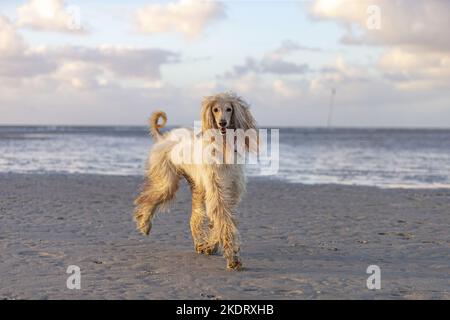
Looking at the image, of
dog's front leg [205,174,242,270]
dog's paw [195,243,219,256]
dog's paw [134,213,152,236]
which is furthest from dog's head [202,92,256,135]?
dog's paw [134,213,152,236]

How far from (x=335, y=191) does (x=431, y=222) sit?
14.4ft

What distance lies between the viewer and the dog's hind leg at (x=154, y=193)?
23.3 feet

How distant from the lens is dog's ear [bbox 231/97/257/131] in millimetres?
6176

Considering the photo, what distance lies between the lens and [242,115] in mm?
6223

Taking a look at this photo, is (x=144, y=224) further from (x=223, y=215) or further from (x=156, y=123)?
(x=223, y=215)

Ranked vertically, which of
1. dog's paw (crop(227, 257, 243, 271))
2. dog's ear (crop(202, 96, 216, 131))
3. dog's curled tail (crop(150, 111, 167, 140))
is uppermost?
dog's curled tail (crop(150, 111, 167, 140))

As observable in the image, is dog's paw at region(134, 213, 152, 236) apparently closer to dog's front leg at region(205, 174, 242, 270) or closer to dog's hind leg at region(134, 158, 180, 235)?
dog's hind leg at region(134, 158, 180, 235)

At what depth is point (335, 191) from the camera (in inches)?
547

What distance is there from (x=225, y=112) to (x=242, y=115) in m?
0.22

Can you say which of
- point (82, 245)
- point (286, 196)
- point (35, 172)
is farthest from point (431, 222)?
point (35, 172)

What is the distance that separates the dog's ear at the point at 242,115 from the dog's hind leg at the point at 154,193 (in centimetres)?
123

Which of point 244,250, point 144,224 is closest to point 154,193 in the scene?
point 144,224

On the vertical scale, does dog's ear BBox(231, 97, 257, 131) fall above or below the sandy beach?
above

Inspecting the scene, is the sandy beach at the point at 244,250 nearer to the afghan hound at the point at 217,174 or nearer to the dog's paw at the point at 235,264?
the dog's paw at the point at 235,264
